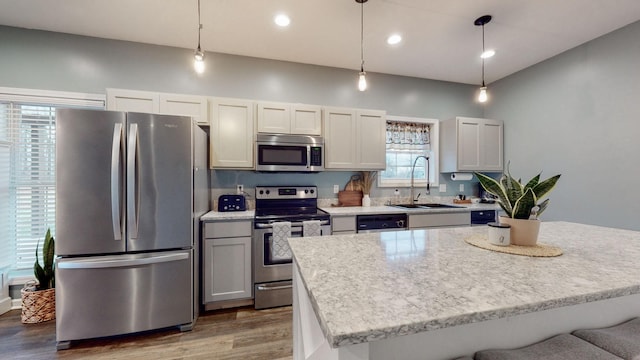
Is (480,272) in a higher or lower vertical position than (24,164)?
lower

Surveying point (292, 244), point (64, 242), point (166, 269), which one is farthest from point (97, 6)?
point (292, 244)

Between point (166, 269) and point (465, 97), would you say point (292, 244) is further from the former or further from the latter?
point (465, 97)

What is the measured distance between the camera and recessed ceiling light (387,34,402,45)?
8.67 ft

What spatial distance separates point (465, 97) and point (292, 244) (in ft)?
13.0

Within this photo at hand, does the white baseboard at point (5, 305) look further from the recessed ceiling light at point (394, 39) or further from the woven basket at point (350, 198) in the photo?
the recessed ceiling light at point (394, 39)

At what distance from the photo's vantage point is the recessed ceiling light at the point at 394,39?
104 inches

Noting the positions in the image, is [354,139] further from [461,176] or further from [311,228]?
A: [461,176]

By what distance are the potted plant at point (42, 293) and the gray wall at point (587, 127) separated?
5.43 m

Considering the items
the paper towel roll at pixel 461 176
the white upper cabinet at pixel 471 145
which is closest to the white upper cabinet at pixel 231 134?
the white upper cabinet at pixel 471 145

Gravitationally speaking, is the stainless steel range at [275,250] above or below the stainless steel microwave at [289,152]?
below

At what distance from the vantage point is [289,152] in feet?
9.38

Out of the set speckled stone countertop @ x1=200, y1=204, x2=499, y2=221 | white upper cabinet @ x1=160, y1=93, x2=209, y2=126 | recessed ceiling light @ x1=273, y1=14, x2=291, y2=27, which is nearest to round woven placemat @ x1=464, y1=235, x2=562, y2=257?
speckled stone countertop @ x1=200, y1=204, x2=499, y2=221

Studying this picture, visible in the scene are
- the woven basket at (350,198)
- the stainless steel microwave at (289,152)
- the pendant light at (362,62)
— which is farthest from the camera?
the woven basket at (350,198)

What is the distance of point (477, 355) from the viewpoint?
859 millimetres
